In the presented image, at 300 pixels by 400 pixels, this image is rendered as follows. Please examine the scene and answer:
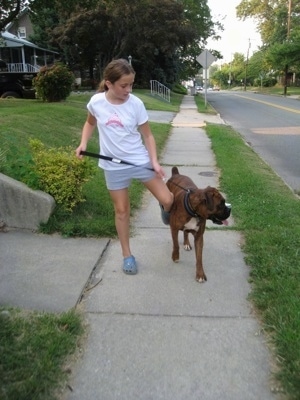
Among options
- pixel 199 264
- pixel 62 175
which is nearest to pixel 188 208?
pixel 199 264

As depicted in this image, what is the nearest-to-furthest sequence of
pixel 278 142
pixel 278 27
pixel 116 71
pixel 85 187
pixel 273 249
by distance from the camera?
pixel 116 71, pixel 273 249, pixel 85 187, pixel 278 142, pixel 278 27

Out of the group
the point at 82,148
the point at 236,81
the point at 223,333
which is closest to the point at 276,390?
the point at 223,333

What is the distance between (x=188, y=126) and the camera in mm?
16078

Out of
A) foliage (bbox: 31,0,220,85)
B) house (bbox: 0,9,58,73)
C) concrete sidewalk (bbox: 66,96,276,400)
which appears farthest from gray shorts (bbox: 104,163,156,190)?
house (bbox: 0,9,58,73)

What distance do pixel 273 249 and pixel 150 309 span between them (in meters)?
1.55

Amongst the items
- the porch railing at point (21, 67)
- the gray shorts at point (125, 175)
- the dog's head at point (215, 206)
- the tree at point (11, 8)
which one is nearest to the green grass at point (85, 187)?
the gray shorts at point (125, 175)

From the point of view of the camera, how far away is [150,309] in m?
3.16

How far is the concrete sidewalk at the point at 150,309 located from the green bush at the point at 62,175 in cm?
54

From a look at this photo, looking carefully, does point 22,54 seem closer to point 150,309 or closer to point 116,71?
point 116,71

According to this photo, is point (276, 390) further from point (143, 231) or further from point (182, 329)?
point (143, 231)

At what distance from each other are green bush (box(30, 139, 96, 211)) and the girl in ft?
4.32

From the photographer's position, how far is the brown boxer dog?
3367mm

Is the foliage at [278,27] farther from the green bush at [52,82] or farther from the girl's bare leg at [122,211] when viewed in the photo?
the girl's bare leg at [122,211]

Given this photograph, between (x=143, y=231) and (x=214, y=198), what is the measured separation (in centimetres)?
162
